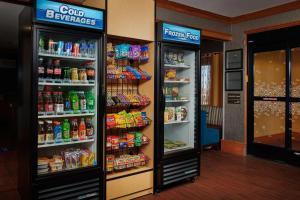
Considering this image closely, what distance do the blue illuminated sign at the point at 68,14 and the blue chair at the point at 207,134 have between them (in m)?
3.54

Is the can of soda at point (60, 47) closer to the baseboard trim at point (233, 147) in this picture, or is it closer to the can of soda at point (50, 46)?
the can of soda at point (50, 46)

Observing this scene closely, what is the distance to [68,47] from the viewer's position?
278cm

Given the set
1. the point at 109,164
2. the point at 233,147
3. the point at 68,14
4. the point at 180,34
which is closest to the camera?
the point at 68,14

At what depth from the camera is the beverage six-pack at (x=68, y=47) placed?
8.70 feet

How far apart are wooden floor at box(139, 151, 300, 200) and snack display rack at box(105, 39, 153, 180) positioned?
1.73 feet

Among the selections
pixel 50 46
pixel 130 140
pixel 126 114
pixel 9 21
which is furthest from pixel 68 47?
pixel 9 21

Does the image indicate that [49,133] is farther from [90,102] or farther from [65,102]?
[90,102]

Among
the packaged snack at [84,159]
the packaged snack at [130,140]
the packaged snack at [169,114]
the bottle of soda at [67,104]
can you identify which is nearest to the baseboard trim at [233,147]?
the packaged snack at [169,114]

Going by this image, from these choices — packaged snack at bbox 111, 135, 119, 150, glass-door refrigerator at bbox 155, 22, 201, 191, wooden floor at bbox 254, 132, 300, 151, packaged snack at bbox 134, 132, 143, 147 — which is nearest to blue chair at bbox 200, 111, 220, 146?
wooden floor at bbox 254, 132, 300, 151

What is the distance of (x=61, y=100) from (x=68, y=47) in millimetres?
567

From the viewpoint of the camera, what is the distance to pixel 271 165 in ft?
15.6

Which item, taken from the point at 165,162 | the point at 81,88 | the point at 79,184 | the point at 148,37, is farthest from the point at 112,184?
the point at 148,37

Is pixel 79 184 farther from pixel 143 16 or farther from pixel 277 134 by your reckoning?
pixel 277 134

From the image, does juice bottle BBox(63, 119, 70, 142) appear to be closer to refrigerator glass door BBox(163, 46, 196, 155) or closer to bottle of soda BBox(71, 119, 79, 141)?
bottle of soda BBox(71, 119, 79, 141)
